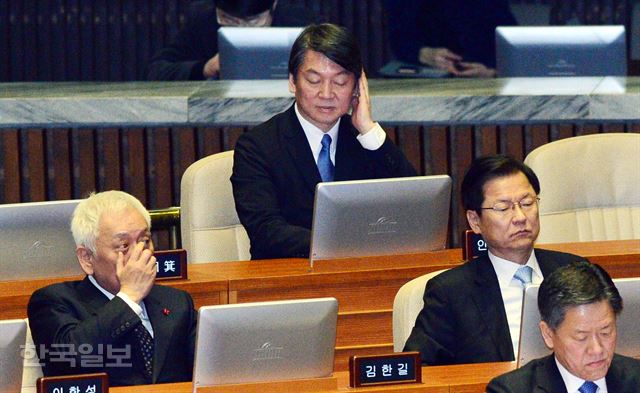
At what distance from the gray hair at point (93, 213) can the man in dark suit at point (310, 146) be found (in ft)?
2.55

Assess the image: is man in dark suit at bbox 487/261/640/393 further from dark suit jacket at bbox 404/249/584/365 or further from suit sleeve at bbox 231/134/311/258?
suit sleeve at bbox 231/134/311/258

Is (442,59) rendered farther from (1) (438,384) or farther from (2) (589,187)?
(1) (438,384)

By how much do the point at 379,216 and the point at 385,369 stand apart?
0.87m

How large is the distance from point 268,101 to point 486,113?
2.73ft

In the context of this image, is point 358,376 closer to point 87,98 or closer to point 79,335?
point 79,335

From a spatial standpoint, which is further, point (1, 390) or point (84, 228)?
point (84, 228)

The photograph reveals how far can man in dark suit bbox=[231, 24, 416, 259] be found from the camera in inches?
189

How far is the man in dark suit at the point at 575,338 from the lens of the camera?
11.3ft

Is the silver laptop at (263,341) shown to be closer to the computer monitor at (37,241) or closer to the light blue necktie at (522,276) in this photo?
the light blue necktie at (522,276)

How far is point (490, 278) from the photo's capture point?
4.13 metres

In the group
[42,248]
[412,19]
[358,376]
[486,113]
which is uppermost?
[412,19]

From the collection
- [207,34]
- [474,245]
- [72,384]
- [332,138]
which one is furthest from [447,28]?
[72,384]

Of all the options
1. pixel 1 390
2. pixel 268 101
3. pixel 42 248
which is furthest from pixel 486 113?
pixel 1 390

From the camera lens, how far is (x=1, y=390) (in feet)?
10.8
